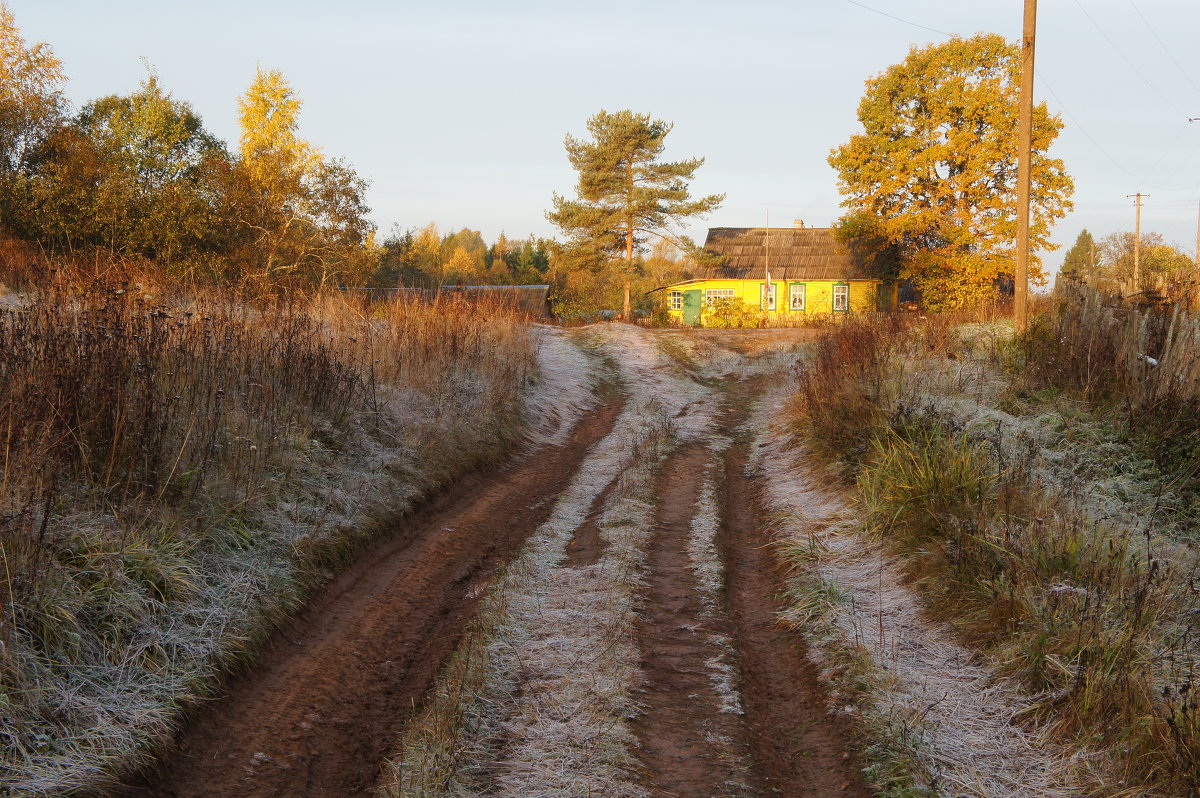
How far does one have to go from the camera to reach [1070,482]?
7.56 metres

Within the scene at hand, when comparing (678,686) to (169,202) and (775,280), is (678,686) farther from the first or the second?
(775,280)

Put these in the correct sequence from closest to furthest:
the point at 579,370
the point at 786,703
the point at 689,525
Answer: the point at 786,703 → the point at 689,525 → the point at 579,370

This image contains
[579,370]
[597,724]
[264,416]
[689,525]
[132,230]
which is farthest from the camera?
[132,230]

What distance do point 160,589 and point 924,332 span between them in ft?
45.9

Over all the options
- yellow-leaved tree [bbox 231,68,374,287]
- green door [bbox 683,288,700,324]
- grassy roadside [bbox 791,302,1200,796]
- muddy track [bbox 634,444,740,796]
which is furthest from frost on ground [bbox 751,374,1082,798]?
green door [bbox 683,288,700,324]

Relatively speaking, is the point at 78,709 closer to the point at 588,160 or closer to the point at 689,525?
the point at 689,525

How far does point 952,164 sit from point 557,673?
35.4 metres

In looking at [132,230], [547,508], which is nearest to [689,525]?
[547,508]

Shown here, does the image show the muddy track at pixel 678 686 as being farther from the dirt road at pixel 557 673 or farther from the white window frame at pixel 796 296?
the white window frame at pixel 796 296

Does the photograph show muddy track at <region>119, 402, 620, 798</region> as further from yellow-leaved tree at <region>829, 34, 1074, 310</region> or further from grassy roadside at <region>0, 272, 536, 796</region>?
yellow-leaved tree at <region>829, 34, 1074, 310</region>

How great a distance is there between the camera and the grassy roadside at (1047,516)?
4.09m

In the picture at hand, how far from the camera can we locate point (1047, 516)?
6141 millimetres

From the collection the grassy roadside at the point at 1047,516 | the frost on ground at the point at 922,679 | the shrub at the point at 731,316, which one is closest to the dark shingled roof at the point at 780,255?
the shrub at the point at 731,316

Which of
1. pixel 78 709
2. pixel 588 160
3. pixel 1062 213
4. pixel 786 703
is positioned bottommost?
pixel 786 703
